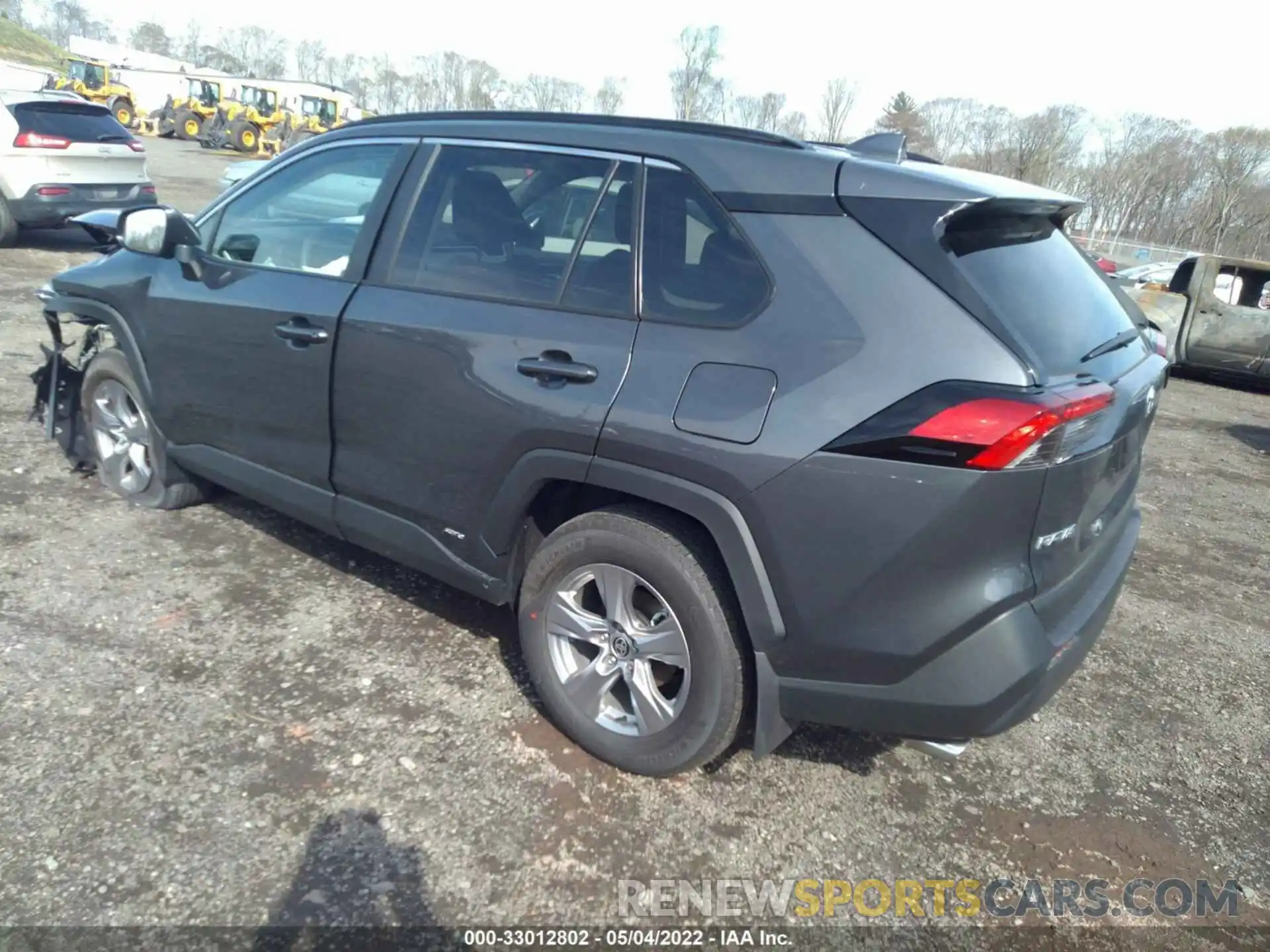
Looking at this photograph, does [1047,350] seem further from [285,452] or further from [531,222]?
[285,452]

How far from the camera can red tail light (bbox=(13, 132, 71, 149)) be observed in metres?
10.3

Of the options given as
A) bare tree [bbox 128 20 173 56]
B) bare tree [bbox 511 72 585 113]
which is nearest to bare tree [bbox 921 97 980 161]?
bare tree [bbox 511 72 585 113]

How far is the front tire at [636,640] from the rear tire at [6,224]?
10607 mm

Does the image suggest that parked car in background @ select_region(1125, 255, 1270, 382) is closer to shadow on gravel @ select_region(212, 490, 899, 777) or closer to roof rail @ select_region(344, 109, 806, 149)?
shadow on gravel @ select_region(212, 490, 899, 777)

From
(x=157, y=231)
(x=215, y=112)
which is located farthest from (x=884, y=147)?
(x=215, y=112)

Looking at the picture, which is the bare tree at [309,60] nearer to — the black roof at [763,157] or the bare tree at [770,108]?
the bare tree at [770,108]

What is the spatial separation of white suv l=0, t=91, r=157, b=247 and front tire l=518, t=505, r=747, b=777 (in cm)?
1043

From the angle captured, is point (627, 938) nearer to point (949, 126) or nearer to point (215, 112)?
point (215, 112)

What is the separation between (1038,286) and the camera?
2473mm

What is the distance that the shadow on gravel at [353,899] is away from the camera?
220 cm

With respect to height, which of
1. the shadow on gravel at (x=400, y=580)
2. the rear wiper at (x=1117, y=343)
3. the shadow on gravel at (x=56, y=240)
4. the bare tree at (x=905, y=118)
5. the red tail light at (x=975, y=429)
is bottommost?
the shadow on gravel at (x=400, y=580)

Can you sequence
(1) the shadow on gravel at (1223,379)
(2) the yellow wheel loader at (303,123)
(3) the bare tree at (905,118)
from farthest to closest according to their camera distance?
(3) the bare tree at (905,118) → (2) the yellow wheel loader at (303,123) → (1) the shadow on gravel at (1223,379)

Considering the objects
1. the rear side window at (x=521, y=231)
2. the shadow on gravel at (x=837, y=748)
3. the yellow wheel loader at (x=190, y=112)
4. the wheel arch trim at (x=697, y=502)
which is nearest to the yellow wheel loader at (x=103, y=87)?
the yellow wheel loader at (x=190, y=112)

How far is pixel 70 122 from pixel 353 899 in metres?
11.6
